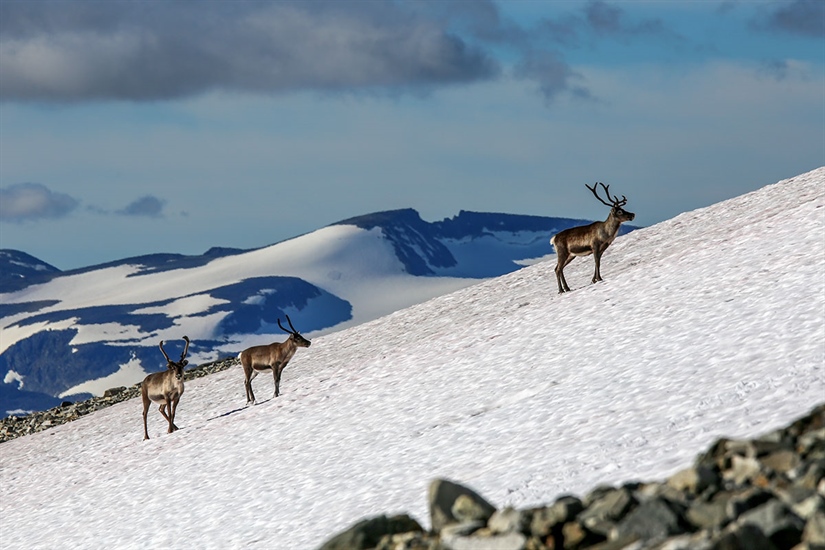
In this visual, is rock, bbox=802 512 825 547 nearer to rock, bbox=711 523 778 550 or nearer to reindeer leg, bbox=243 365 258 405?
rock, bbox=711 523 778 550

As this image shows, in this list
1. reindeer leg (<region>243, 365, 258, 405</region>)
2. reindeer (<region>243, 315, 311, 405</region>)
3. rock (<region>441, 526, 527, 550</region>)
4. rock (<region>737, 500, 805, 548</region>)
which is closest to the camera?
rock (<region>737, 500, 805, 548</region>)

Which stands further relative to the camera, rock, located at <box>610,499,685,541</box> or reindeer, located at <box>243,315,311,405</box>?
reindeer, located at <box>243,315,311,405</box>

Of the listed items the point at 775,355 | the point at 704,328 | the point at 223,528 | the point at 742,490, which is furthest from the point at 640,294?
the point at 742,490

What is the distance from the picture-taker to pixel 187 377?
43.4 metres

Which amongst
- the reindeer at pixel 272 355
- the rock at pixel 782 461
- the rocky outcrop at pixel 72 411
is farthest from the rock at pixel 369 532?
the rocky outcrop at pixel 72 411

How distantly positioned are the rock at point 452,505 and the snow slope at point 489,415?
3.18 metres

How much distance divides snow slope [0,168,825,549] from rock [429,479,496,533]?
3.18 m

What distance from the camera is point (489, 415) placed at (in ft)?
70.5

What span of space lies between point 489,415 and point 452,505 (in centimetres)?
950

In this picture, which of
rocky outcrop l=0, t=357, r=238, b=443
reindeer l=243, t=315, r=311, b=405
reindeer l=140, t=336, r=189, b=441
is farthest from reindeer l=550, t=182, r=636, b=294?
rocky outcrop l=0, t=357, r=238, b=443

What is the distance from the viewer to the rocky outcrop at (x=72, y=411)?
1748 inches

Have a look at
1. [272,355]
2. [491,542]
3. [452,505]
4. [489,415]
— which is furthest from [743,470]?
[272,355]

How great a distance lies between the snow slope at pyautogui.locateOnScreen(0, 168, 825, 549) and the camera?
17000 millimetres

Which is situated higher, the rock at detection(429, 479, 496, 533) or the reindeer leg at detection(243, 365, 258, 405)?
the reindeer leg at detection(243, 365, 258, 405)
